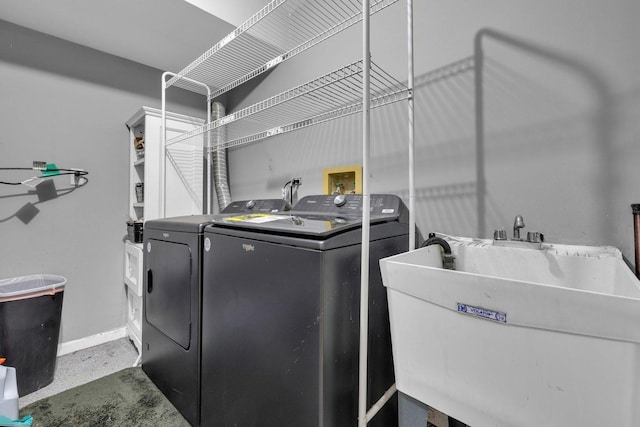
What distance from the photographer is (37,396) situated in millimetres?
1721

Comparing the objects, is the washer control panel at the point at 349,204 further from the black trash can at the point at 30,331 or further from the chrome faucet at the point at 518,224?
the black trash can at the point at 30,331

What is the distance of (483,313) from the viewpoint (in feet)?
2.31

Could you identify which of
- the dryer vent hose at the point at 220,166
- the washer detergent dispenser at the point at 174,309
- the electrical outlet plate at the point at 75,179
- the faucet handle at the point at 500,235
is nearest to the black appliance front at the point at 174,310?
the washer detergent dispenser at the point at 174,309

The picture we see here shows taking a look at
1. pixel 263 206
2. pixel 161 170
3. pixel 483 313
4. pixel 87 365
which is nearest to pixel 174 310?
pixel 263 206

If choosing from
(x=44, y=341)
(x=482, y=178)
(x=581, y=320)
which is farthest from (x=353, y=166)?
(x=44, y=341)

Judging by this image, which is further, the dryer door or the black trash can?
the black trash can

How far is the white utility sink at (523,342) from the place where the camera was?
0.57 m

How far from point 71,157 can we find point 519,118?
303 cm

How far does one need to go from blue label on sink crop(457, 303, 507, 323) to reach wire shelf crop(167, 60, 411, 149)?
90 cm

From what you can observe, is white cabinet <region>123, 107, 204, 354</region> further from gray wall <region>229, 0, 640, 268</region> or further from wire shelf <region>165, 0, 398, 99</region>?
gray wall <region>229, 0, 640, 268</region>

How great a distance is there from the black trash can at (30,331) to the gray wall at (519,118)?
2267 millimetres

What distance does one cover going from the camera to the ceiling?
1827 millimetres

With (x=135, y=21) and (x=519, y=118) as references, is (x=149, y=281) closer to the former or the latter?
(x=135, y=21)

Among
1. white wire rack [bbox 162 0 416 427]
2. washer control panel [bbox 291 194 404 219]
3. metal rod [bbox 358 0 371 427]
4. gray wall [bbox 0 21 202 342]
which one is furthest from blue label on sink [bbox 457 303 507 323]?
gray wall [bbox 0 21 202 342]
